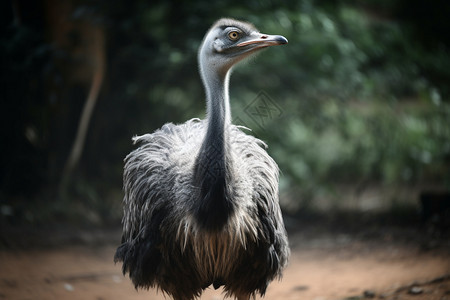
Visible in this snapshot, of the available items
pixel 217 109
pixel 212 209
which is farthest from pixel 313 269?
pixel 217 109

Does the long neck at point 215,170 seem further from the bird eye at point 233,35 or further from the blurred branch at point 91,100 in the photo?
the blurred branch at point 91,100

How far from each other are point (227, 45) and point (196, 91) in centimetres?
384

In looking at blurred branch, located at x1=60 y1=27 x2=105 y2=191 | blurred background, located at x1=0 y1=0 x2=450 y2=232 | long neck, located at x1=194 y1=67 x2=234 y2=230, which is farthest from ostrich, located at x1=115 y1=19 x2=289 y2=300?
blurred branch, located at x1=60 y1=27 x2=105 y2=191

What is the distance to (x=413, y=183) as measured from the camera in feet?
25.2

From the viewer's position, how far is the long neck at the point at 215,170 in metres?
3.03

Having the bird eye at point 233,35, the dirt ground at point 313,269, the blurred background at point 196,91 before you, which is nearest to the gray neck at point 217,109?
the bird eye at point 233,35

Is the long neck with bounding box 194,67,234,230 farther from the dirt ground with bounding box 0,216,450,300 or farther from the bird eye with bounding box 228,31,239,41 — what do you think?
the dirt ground with bounding box 0,216,450,300

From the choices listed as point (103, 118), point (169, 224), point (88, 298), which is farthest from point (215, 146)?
point (103, 118)

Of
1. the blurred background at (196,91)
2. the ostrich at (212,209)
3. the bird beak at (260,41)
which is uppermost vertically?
the blurred background at (196,91)

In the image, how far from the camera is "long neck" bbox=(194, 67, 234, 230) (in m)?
3.03

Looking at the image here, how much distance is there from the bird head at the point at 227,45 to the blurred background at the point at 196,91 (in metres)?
2.57

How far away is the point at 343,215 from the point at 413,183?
51.6 inches

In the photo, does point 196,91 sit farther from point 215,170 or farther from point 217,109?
point 215,170

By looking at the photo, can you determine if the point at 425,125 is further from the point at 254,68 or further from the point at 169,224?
the point at 169,224
